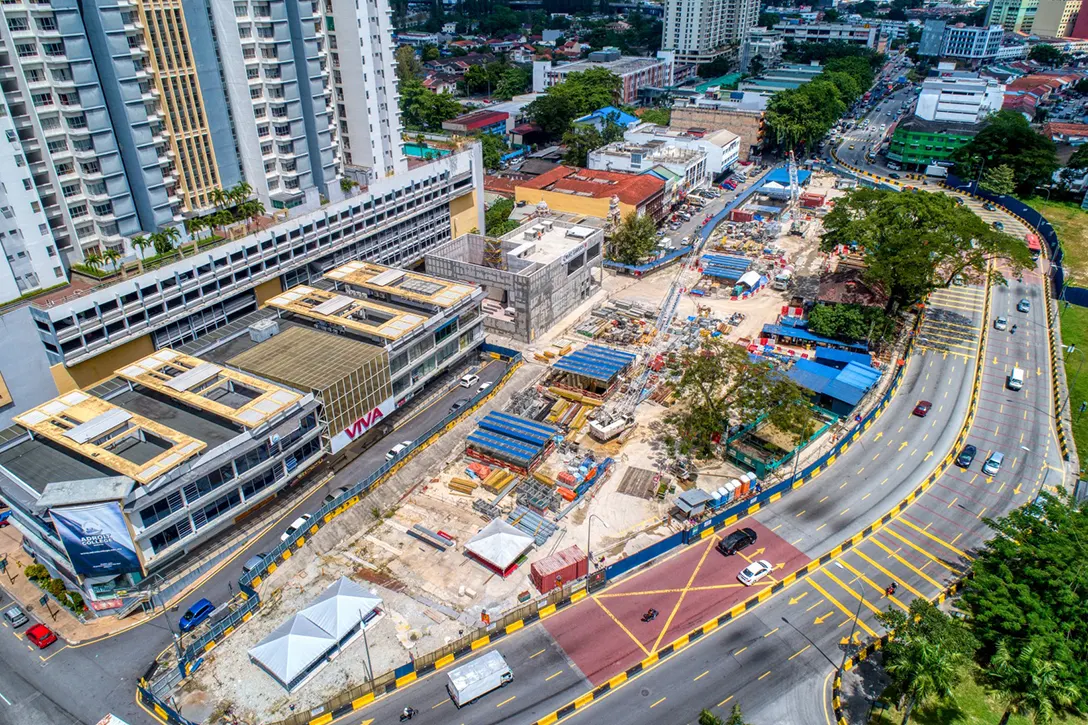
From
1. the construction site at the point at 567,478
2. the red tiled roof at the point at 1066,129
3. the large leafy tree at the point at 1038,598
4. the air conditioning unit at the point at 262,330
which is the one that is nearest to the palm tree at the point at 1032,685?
the large leafy tree at the point at 1038,598

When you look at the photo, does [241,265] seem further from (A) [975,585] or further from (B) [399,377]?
(A) [975,585]

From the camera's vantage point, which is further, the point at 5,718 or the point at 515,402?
the point at 515,402

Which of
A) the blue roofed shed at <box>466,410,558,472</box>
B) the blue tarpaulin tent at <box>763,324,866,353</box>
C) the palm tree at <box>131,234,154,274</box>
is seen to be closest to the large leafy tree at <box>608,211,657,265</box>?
the blue tarpaulin tent at <box>763,324,866,353</box>

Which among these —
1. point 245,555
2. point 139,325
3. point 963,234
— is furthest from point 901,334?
point 139,325

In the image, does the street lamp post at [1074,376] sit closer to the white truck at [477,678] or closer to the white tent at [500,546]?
the white tent at [500,546]

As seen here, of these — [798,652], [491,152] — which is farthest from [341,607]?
[491,152]

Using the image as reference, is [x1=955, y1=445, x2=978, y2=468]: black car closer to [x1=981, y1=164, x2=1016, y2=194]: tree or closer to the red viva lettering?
the red viva lettering

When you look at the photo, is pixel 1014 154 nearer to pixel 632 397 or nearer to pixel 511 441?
pixel 632 397
